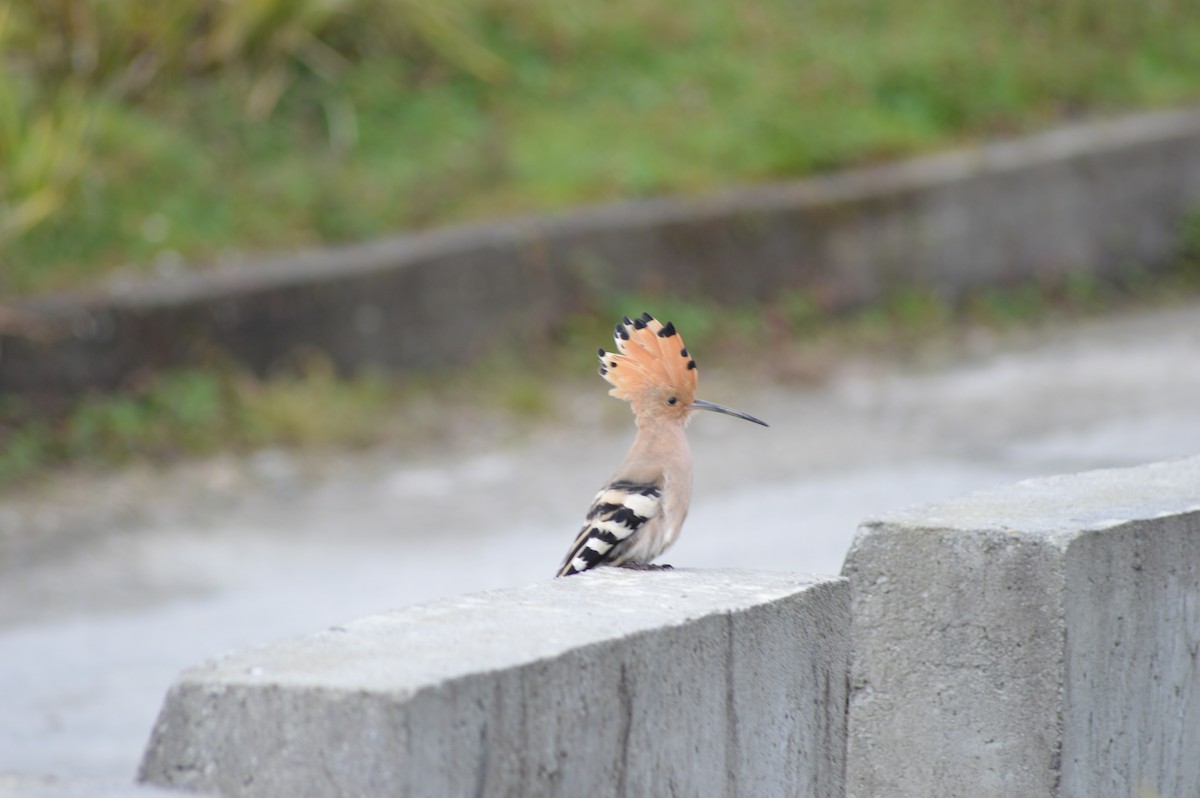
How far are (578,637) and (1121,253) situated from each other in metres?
8.47

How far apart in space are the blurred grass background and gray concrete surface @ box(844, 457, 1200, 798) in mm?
4649

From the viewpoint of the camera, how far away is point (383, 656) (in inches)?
81.8

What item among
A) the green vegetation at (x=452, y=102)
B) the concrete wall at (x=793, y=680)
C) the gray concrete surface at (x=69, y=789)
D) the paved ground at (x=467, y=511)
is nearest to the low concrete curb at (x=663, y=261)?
the green vegetation at (x=452, y=102)

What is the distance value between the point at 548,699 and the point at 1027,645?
1010 mm

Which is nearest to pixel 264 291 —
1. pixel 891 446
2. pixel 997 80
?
pixel 891 446

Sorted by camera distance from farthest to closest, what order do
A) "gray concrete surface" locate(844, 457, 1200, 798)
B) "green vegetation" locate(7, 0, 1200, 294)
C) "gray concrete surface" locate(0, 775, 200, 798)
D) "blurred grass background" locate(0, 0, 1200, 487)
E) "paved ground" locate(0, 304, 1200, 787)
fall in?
"green vegetation" locate(7, 0, 1200, 294) < "blurred grass background" locate(0, 0, 1200, 487) < "paved ground" locate(0, 304, 1200, 787) < "gray concrete surface" locate(844, 457, 1200, 798) < "gray concrete surface" locate(0, 775, 200, 798)

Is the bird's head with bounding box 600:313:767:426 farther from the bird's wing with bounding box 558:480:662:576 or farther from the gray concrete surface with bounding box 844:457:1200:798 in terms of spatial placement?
the gray concrete surface with bounding box 844:457:1200:798

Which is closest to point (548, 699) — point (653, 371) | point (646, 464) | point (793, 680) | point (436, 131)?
point (793, 680)

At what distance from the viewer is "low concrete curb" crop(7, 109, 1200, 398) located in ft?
23.9

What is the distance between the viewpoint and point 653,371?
3.39m

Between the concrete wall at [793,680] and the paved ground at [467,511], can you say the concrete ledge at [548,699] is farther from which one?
the paved ground at [467,511]

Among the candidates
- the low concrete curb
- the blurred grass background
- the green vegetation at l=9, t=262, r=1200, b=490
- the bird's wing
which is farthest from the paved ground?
the bird's wing

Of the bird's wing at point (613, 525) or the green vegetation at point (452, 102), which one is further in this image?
the green vegetation at point (452, 102)

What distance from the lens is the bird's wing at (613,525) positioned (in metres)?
3.16
